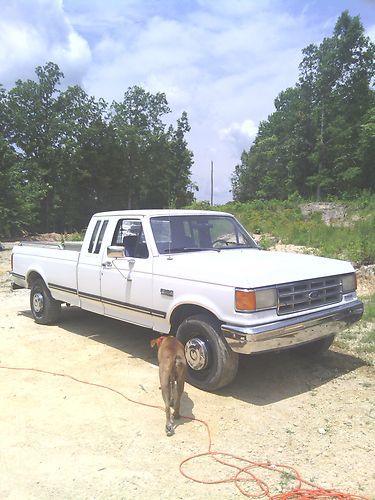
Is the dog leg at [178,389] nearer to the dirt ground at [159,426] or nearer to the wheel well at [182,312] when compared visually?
the dirt ground at [159,426]

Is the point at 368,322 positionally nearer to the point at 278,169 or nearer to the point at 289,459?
the point at 289,459

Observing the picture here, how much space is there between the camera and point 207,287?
16.2 feet

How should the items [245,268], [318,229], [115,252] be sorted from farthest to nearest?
[318,229] < [115,252] < [245,268]

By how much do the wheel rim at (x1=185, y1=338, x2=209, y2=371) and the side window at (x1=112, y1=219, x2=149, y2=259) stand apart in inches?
53.0

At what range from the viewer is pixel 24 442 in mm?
4109

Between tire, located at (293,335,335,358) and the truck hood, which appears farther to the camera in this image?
tire, located at (293,335,335,358)

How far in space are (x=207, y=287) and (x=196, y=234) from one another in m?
1.45

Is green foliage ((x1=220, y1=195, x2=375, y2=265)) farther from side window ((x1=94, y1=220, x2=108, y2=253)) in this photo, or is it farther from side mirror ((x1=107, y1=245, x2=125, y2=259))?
side mirror ((x1=107, y1=245, x2=125, y2=259))

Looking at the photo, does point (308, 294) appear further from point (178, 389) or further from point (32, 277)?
point (32, 277)

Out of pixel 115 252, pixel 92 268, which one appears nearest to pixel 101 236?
pixel 92 268

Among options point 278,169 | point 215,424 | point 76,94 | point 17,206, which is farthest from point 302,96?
point 215,424

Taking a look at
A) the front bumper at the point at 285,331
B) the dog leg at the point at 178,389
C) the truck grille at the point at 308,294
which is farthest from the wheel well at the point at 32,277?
the truck grille at the point at 308,294

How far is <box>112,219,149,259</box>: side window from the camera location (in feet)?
19.9

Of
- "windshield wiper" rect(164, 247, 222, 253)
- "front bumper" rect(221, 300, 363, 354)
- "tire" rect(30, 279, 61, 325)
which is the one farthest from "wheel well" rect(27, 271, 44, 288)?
"front bumper" rect(221, 300, 363, 354)
